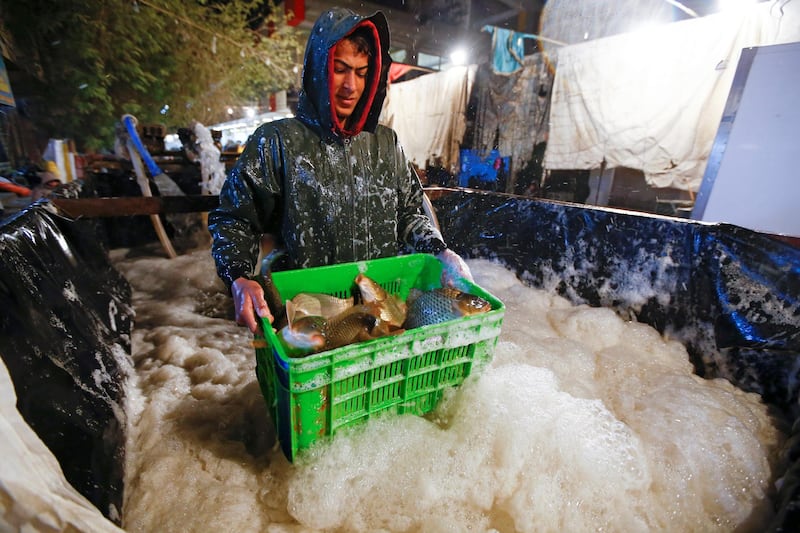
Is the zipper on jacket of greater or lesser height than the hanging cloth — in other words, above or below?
below

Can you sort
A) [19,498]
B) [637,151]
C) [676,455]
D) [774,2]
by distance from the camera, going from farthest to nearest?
[637,151]
[774,2]
[676,455]
[19,498]

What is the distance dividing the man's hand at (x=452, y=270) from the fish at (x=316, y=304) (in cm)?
59

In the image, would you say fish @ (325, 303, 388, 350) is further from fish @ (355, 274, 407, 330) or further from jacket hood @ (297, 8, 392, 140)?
jacket hood @ (297, 8, 392, 140)

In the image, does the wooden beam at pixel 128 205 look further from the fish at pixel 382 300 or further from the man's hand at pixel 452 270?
the man's hand at pixel 452 270

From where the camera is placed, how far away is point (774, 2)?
4609 millimetres

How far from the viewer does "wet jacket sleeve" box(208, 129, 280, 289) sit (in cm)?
198

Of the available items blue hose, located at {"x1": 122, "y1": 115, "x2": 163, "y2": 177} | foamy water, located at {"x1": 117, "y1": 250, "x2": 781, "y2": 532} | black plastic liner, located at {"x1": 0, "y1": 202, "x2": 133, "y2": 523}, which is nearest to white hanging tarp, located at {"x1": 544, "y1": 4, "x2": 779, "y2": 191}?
foamy water, located at {"x1": 117, "y1": 250, "x2": 781, "y2": 532}

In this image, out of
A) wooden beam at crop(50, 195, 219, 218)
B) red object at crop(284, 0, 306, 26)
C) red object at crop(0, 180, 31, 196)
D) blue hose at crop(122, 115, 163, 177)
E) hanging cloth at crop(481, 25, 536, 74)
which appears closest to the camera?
wooden beam at crop(50, 195, 219, 218)

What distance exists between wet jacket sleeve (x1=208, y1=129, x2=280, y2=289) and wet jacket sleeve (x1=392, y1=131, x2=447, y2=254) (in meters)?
0.85

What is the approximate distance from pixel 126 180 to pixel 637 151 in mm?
9157

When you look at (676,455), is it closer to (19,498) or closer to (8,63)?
(19,498)

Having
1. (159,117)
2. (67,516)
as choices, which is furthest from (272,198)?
(159,117)

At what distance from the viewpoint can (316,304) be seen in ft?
6.15

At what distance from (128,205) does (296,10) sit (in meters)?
9.46
